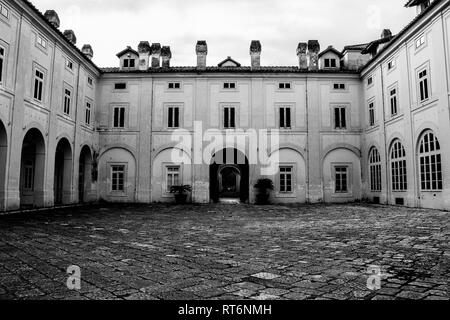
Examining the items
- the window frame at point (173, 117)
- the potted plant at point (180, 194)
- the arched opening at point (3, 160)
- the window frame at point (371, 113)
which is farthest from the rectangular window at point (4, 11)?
the window frame at point (371, 113)

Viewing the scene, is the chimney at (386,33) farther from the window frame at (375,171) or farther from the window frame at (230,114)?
the window frame at (230,114)

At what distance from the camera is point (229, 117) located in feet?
77.1

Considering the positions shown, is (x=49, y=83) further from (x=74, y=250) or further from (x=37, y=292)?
(x=37, y=292)

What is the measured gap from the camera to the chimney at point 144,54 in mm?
23938

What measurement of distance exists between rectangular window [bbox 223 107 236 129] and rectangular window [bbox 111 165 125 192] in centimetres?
786

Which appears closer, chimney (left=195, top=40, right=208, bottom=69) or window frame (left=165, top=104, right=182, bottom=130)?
window frame (left=165, top=104, right=182, bottom=130)

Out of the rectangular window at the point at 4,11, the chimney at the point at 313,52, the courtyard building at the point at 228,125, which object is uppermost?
the chimney at the point at 313,52

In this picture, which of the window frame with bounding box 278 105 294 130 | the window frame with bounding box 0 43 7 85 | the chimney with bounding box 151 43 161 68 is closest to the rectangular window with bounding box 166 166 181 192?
the chimney with bounding box 151 43 161 68

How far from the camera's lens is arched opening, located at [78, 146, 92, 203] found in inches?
872

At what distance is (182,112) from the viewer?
23.5 meters

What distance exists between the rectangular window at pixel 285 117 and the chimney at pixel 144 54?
33.9 ft

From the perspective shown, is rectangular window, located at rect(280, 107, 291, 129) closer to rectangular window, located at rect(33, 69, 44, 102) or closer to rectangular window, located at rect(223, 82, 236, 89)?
rectangular window, located at rect(223, 82, 236, 89)

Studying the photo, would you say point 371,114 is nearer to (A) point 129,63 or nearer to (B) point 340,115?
(B) point 340,115

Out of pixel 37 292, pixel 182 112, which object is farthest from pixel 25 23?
pixel 37 292
